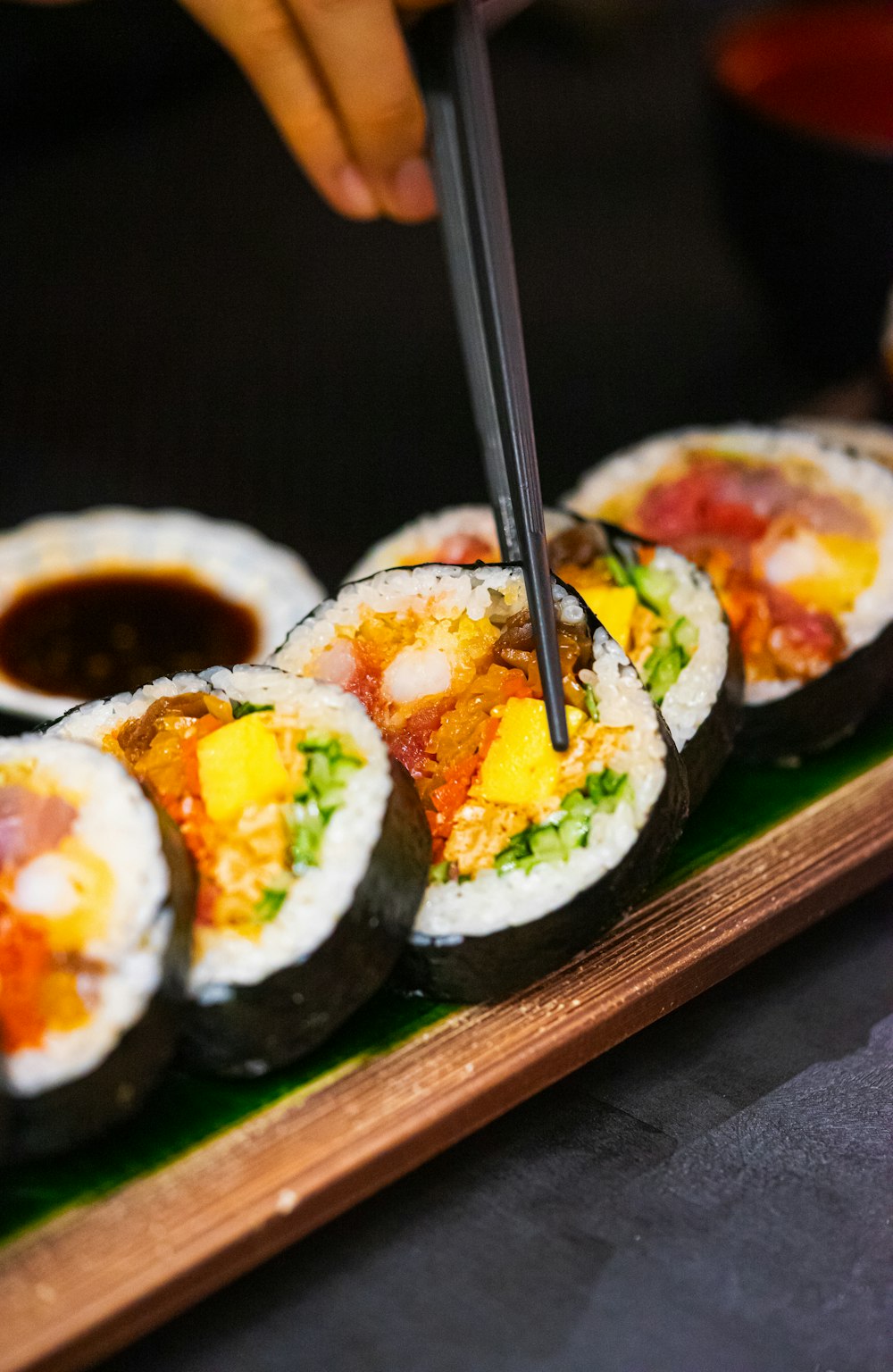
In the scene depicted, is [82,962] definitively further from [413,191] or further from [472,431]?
[472,431]

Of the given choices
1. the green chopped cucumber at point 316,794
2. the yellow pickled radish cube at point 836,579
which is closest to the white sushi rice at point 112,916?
the green chopped cucumber at point 316,794

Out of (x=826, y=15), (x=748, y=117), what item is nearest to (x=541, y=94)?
(x=826, y=15)

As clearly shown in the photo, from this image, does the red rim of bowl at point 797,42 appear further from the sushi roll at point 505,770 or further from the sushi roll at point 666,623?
the sushi roll at point 505,770

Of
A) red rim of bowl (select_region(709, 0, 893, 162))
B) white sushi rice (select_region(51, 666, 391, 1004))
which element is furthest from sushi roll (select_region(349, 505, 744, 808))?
red rim of bowl (select_region(709, 0, 893, 162))

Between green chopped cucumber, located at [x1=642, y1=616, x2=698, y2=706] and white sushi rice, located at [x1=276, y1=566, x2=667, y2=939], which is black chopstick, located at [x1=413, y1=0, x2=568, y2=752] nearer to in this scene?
white sushi rice, located at [x1=276, y1=566, x2=667, y2=939]

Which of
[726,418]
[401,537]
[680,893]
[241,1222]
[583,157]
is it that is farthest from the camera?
[583,157]

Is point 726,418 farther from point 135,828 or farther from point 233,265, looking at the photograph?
point 135,828

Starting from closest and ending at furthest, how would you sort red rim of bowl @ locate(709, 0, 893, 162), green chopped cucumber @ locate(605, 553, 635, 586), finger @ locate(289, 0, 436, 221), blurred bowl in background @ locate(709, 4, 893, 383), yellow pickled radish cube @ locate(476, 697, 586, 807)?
yellow pickled radish cube @ locate(476, 697, 586, 807)
finger @ locate(289, 0, 436, 221)
green chopped cucumber @ locate(605, 553, 635, 586)
blurred bowl in background @ locate(709, 4, 893, 383)
red rim of bowl @ locate(709, 0, 893, 162)
